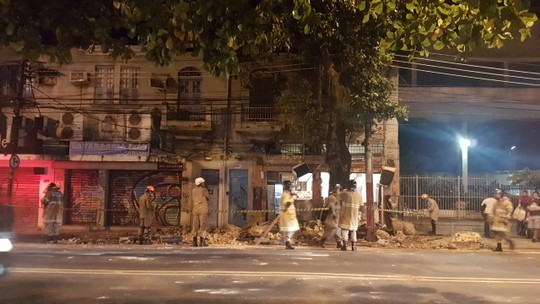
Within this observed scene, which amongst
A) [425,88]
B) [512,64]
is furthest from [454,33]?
[512,64]

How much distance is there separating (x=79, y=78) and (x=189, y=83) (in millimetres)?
4618

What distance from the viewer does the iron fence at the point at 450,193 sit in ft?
59.4

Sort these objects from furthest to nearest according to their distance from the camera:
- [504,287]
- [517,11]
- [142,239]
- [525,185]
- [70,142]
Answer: [70,142] < [525,185] < [142,239] < [504,287] < [517,11]

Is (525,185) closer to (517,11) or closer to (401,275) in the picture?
(401,275)

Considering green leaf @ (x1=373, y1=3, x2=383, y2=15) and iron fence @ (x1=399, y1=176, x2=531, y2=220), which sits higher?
green leaf @ (x1=373, y1=3, x2=383, y2=15)

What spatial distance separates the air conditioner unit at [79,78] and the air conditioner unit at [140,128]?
237 centimetres

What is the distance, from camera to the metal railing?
2072 centimetres

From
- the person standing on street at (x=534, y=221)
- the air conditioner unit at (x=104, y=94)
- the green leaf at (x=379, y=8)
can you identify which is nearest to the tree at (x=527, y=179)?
the person standing on street at (x=534, y=221)

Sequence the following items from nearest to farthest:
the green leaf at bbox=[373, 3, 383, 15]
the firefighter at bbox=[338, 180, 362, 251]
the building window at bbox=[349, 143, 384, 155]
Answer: the green leaf at bbox=[373, 3, 383, 15], the firefighter at bbox=[338, 180, 362, 251], the building window at bbox=[349, 143, 384, 155]

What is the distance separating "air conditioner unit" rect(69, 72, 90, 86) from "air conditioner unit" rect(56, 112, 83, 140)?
4.40ft

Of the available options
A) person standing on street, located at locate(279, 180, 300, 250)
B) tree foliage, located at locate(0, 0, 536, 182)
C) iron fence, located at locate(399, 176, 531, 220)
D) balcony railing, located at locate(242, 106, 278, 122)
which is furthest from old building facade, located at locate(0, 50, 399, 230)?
tree foliage, located at locate(0, 0, 536, 182)

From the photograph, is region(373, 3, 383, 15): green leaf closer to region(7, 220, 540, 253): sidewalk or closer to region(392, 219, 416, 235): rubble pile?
region(7, 220, 540, 253): sidewalk

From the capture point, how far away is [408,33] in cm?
522

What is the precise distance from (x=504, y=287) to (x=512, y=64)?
52.0ft
